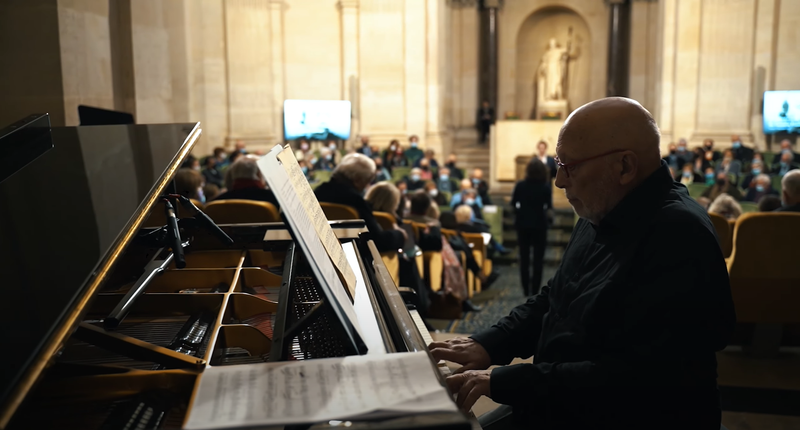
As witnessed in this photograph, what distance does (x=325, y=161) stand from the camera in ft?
46.4

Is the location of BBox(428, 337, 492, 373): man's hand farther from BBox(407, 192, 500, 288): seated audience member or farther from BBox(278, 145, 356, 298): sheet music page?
Answer: BBox(407, 192, 500, 288): seated audience member

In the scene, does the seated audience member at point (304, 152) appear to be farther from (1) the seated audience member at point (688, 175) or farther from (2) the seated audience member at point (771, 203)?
(2) the seated audience member at point (771, 203)

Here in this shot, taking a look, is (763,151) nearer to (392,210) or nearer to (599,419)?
(392,210)

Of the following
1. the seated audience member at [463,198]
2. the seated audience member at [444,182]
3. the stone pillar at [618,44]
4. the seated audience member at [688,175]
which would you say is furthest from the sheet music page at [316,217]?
the stone pillar at [618,44]

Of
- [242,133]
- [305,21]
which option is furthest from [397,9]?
[242,133]

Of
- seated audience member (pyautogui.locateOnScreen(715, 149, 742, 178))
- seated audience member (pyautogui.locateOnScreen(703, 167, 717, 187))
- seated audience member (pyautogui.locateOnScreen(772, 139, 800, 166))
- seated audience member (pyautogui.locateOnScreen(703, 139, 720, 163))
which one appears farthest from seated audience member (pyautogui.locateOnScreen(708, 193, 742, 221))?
seated audience member (pyautogui.locateOnScreen(703, 139, 720, 163))

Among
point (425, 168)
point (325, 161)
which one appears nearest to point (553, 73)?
point (425, 168)

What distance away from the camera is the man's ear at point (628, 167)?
1.97 m

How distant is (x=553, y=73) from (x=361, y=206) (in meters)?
16.2

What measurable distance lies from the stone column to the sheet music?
49.4 ft

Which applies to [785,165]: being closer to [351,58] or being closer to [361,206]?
[351,58]

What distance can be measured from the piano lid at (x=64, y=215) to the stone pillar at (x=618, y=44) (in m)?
18.5

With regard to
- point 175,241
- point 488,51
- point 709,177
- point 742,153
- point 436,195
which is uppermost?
point 488,51

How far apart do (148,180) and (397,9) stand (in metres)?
15.0
